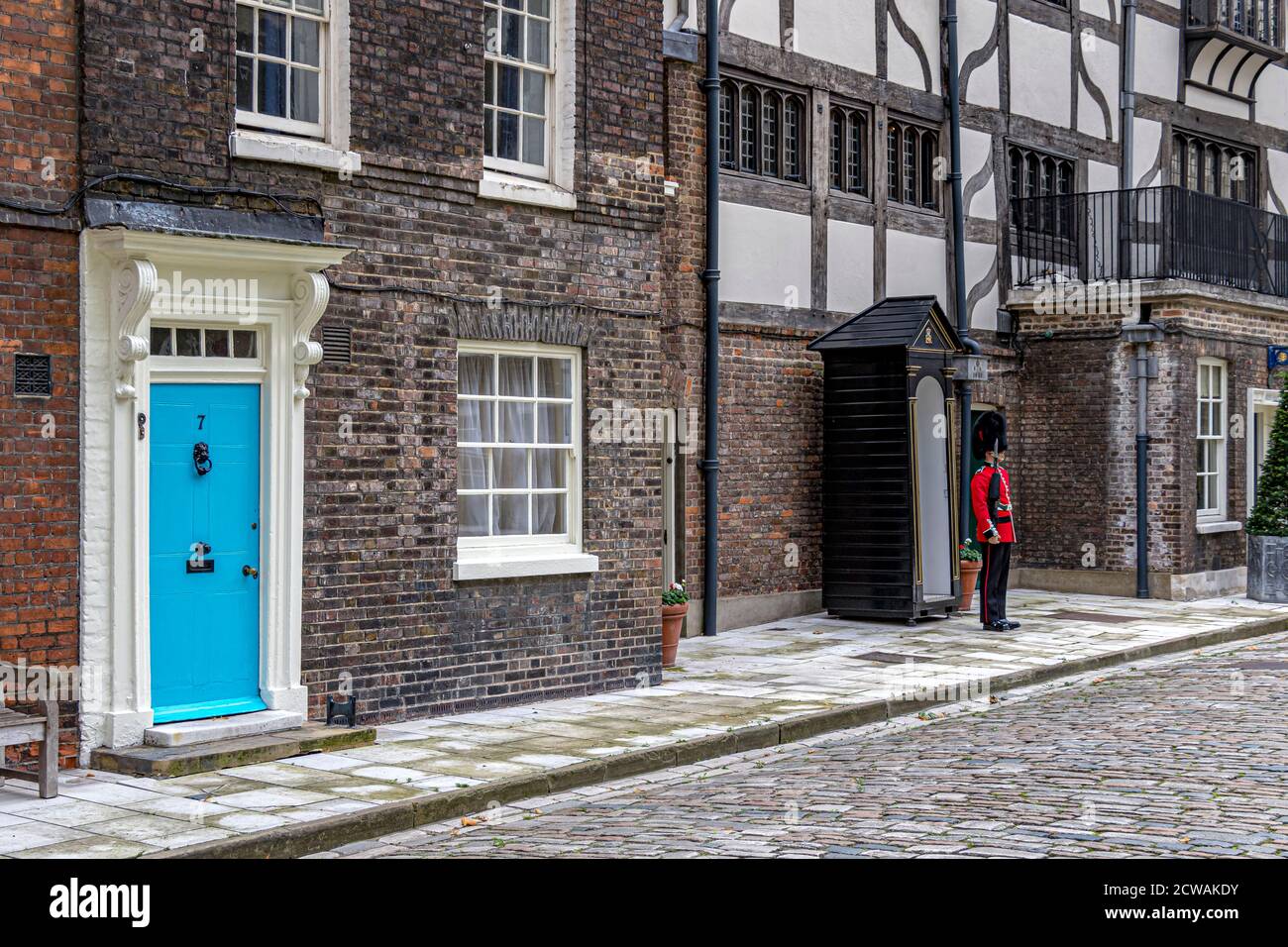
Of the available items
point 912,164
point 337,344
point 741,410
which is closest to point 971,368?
point 912,164

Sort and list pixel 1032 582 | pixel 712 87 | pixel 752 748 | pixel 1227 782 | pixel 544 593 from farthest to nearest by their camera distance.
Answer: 1. pixel 1032 582
2. pixel 712 87
3. pixel 544 593
4. pixel 752 748
5. pixel 1227 782

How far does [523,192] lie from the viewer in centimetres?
1176

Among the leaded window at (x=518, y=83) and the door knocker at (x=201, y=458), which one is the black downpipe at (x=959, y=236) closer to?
the leaded window at (x=518, y=83)

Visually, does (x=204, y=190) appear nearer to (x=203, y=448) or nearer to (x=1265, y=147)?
(x=203, y=448)

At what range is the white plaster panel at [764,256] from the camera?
53.6 feet

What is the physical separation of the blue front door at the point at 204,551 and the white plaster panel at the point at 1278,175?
19.7 meters

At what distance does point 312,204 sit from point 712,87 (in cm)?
650

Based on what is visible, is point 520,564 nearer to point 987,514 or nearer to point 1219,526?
point 987,514

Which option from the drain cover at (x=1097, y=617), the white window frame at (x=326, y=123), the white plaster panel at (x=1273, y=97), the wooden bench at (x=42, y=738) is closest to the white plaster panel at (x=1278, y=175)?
the white plaster panel at (x=1273, y=97)

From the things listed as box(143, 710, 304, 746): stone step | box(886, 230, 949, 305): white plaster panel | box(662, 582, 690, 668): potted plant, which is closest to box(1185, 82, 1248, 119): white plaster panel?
box(886, 230, 949, 305): white plaster panel

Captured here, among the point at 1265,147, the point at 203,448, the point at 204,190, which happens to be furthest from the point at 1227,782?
the point at 1265,147

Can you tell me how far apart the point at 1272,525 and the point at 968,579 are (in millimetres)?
4124

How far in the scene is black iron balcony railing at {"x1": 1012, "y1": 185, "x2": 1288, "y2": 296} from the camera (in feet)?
66.8

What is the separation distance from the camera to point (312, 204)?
1038 centimetres
